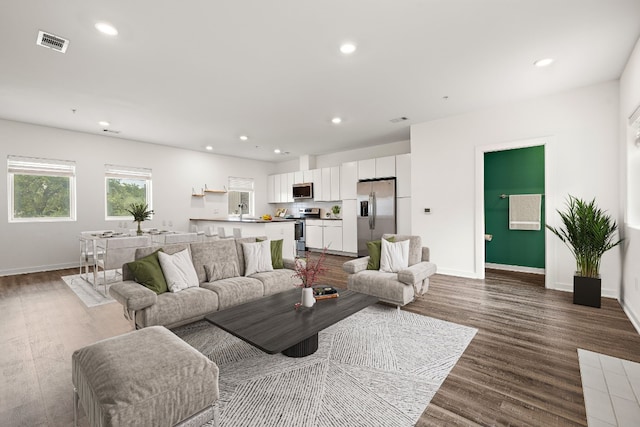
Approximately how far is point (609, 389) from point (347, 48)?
3.51 metres

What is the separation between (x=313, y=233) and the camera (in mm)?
8180

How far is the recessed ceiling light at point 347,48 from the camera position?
288 cm

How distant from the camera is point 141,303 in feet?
8.04

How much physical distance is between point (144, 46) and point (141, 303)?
8.19 feet

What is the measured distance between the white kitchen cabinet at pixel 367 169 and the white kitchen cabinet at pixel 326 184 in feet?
3.44

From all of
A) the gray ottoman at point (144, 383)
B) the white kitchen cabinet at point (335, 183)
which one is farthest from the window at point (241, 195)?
the gray ottoman at point (144, 383)

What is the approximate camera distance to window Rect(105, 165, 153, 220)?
20.9ft

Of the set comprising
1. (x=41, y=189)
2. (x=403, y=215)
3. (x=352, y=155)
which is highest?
(x=352, y=155)

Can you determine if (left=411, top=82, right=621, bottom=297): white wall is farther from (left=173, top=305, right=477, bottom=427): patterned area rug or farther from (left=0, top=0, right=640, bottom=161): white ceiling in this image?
(left=173, top=305, right=477, bottom=427): patterned area rug

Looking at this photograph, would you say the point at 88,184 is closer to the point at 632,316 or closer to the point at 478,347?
the point at 478,347

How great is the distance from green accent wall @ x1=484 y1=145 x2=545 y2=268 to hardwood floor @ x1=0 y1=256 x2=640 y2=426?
1.05m

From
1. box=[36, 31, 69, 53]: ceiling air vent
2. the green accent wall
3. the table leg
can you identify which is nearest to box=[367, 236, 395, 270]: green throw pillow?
the table leg

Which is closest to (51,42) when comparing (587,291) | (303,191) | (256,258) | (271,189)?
(256,258)

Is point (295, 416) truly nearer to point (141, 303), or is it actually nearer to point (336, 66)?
point (141, 303)
